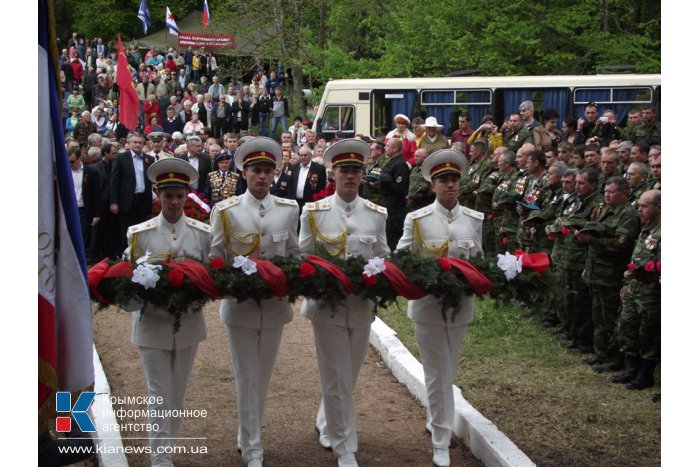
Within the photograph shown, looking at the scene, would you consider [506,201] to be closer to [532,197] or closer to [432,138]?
[532,197]

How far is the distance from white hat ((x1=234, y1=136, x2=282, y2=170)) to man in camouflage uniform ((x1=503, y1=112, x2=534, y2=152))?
8833mm

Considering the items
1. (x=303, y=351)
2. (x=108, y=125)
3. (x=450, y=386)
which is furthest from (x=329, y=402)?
(x=108, y=125)

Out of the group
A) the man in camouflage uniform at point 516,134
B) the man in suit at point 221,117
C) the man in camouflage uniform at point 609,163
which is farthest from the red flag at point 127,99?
the man in camouflage uniform at point 609,163

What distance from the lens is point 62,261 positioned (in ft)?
14.9

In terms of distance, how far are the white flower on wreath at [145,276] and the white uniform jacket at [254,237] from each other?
2.58 feet

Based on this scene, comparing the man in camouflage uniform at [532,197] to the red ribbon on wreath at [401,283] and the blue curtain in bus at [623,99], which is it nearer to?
the red ribbon on wreath at [401,283]

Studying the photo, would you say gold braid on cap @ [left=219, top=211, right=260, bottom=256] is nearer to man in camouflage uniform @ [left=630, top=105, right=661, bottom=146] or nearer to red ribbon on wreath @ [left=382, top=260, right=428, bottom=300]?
red ribbon on wreath @ [left=382, top=260, right=428, bottom=300]

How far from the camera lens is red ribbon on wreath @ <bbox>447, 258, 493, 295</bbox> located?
6512 mm

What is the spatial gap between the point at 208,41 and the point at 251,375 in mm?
28654

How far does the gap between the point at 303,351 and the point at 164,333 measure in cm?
397

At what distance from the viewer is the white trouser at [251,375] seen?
6785mm

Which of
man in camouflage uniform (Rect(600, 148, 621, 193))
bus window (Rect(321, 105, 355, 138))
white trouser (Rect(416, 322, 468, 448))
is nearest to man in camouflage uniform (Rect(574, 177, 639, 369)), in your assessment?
man in camouflage uniform (Rect(600, 148, 621, 193))

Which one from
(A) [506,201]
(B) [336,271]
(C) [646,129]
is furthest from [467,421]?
(C) [646,129]

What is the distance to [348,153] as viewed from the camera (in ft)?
23.6
